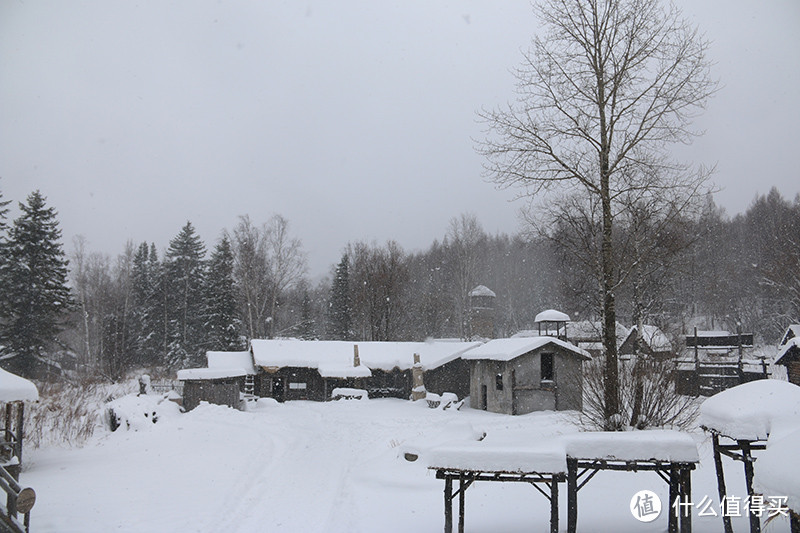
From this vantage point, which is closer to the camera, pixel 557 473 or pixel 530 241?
pixel 557 473

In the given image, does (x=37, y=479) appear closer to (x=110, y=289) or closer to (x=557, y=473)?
(x=557, y=473)

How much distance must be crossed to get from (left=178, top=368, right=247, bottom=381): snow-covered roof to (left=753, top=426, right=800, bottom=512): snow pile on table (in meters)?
29.1

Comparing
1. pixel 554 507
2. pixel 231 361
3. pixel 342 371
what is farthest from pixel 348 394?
pixel 554 507

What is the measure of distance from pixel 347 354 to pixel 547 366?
14.7m

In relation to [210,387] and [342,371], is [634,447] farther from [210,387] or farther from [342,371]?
[342,371]

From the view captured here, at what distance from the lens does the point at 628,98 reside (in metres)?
13.2

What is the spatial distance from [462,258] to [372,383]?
20.0 metres

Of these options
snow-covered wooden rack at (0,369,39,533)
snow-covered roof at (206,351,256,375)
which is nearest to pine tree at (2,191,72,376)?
snow-covered roof at (206,351,256,375)

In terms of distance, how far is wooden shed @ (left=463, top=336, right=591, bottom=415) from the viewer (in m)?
30.2

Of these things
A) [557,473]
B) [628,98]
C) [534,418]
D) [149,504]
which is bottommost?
[534,418]

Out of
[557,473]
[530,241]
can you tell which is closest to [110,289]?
[530,241]

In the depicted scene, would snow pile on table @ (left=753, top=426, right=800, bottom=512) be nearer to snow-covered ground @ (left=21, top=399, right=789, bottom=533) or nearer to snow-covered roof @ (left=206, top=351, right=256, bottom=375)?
snow-covered ground @ (left=21, top=399, right=789, bottom=533)

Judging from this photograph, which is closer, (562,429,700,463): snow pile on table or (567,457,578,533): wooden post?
(562,429,700,463): snow pile on table

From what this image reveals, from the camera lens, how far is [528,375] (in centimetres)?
3067
